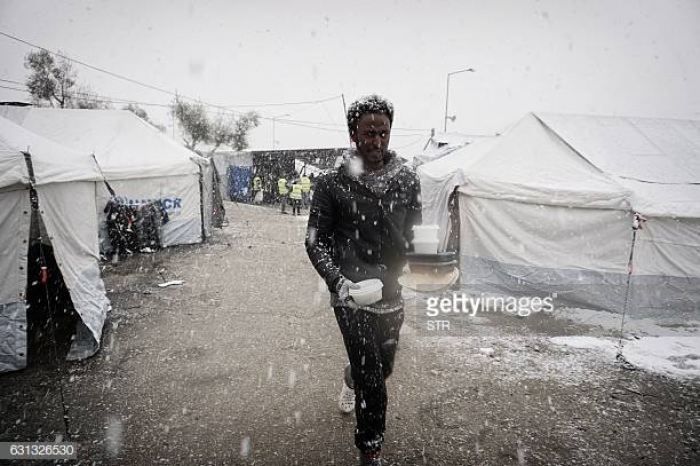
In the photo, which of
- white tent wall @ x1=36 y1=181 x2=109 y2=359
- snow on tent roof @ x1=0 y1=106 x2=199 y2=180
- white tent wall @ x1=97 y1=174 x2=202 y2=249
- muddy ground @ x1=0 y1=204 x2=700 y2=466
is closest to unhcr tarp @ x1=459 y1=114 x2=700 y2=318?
muddy ground @ x1=0 y1=204 x2=700 y2=466

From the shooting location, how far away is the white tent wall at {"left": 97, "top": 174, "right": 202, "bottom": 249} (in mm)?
10180

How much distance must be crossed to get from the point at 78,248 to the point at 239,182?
23983 mm

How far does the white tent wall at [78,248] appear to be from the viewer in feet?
14.2

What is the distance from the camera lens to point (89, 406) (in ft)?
10.8

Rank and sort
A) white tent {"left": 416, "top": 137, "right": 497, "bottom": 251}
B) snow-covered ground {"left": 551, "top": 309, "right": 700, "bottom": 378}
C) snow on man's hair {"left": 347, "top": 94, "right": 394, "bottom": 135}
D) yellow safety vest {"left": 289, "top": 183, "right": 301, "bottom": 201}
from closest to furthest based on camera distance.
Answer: snow on man's hair {"left": 347, "top": 94, "right": 394, "bottom": 135}
snow-covered ground {"left": 551, "top": 309, "right": 700, "bottom": 378}
white tent {"left": 416, "top": 137, "right": 497, "bottom": 251}
yellow safety vest {"left": 289, "top": 183, "right": 301, "bottom": 201}

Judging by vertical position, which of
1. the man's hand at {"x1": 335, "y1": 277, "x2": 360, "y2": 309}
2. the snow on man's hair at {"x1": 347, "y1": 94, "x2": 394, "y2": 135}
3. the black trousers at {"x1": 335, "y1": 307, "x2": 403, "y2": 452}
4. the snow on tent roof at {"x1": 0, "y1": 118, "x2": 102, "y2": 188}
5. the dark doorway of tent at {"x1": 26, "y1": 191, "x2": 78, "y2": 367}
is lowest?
the dark doorway of tent at {"x1": 26, "y1": 191, "x2": 78, "y2": 367}

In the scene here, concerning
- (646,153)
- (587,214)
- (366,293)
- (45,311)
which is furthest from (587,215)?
(45,311)

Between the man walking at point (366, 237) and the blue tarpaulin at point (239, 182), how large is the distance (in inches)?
1033

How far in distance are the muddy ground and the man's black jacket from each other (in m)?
1.47

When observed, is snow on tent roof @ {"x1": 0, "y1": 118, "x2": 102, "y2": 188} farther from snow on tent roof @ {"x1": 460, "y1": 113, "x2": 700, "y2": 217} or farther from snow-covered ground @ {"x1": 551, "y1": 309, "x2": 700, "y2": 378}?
snow-covered ground @ {"x1": 551, "y1": 309, "x2": 700, "y2": 378}

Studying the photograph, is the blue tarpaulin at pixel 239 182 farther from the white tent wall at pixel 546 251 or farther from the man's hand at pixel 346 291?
the man's hand at pixel 346 291

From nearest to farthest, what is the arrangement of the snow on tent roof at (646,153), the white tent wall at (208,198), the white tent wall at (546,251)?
the snow on tent roof at (646,153), the white tent wall at (546,251), the white tent wall at (208,198)

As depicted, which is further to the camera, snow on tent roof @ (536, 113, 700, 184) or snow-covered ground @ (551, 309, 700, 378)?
snow on tent roof @ (536, 113, 700, 184)

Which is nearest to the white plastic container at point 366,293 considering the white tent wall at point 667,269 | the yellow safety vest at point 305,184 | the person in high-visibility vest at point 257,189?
the white tent wall at point 667,269
